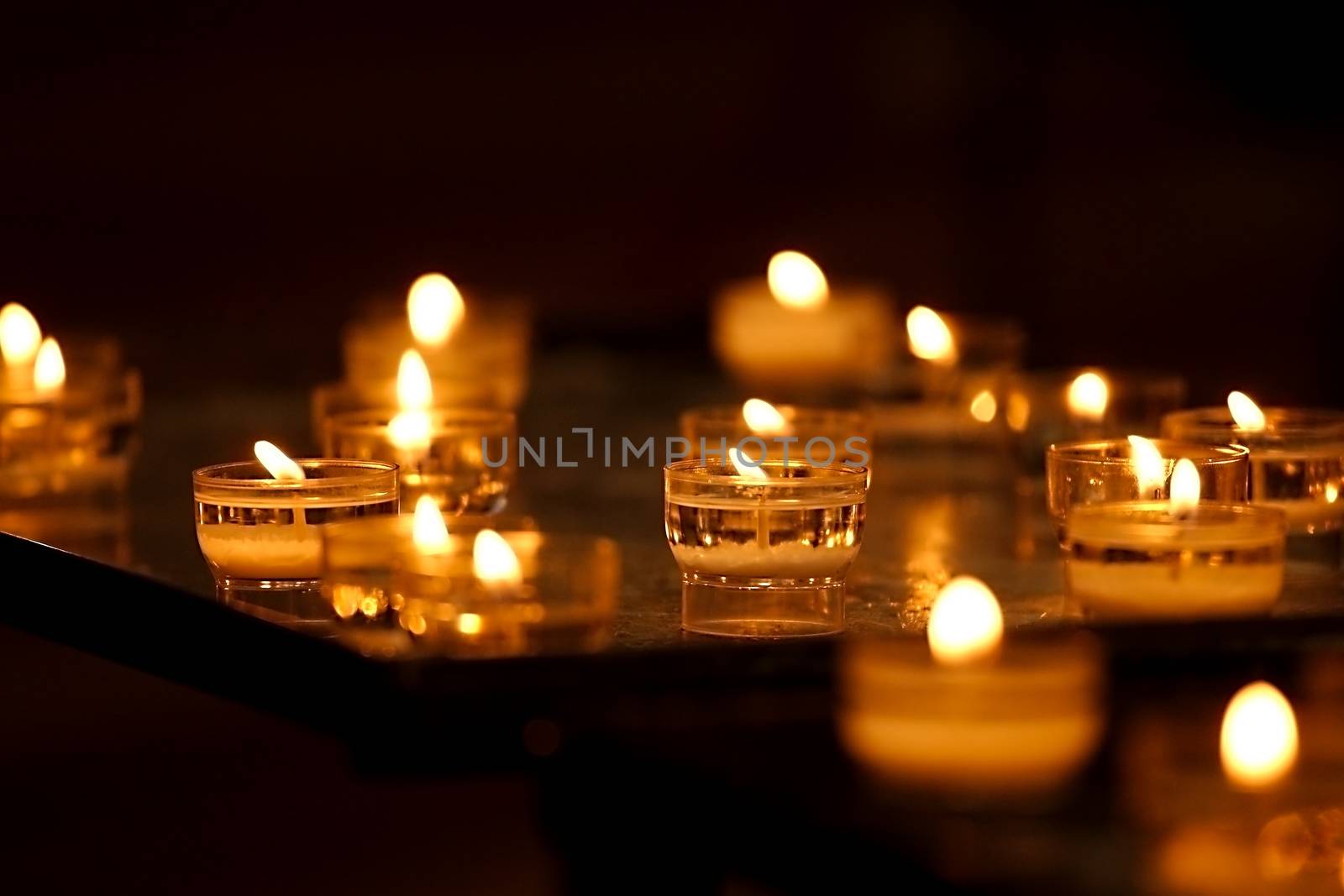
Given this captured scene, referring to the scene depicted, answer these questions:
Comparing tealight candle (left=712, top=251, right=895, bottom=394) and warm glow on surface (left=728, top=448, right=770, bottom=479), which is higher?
tealight candle (left=712, top=251, right=895, bottom=394)

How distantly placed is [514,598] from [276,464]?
30 cm

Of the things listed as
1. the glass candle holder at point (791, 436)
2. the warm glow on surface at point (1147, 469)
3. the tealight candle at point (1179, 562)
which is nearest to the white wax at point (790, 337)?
the glass candle holder at point (791, 436)

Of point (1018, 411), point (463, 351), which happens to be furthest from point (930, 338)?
point (463, 351)

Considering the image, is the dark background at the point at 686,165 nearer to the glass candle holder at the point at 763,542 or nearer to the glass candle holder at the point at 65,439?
the glass candle holder at the point at 65,439

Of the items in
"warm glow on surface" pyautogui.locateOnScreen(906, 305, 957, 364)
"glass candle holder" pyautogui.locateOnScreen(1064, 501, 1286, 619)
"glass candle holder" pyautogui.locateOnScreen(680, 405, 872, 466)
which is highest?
"warm glow on surface" pyautogui.locateOnScreen(906, 305, 957, 364)

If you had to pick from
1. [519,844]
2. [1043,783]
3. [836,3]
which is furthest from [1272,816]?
[836,3]

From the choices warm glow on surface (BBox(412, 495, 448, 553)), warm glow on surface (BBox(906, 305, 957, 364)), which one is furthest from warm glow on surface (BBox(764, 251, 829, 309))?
warm glow on surface (BBox(412, 495, 448, 553))

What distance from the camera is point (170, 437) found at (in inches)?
78.6

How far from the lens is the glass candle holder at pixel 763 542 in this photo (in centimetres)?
121

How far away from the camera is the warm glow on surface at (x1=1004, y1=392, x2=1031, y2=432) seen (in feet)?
5.54

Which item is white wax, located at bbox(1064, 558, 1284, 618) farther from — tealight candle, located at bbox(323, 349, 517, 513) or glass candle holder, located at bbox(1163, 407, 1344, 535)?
tealight candle, located at bbox(323, 349, 517, 513)

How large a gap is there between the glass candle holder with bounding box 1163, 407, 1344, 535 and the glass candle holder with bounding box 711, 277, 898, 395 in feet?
2.78

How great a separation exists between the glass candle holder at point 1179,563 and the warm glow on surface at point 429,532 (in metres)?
0.34

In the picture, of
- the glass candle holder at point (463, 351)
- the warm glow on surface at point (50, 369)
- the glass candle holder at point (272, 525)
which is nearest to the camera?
the glass candle holder at point (272, 525)
